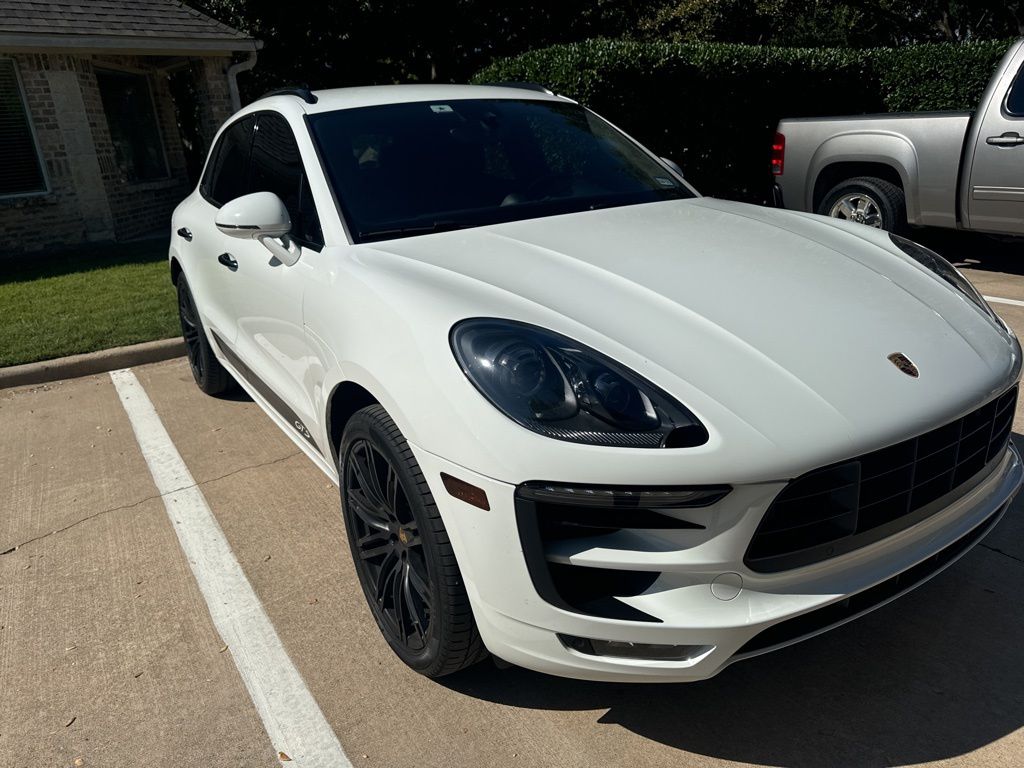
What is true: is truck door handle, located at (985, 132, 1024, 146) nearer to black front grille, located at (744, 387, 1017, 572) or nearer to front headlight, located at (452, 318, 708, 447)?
black front grille, located at (744, 387, 1017, 572)

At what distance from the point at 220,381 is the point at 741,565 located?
12.8 ft

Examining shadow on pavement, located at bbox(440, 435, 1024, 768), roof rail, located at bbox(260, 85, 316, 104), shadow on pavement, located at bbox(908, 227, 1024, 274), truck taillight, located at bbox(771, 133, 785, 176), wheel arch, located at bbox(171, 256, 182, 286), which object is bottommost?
shadow on pavement, located at bbox(908, 227, 1024, 274)

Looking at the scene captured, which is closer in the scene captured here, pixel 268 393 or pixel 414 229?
pixel 414 229

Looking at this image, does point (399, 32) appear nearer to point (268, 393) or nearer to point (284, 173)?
point (284, 173)

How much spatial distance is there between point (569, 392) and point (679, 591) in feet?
1.72

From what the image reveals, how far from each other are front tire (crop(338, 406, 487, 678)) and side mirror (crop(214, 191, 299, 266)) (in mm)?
839

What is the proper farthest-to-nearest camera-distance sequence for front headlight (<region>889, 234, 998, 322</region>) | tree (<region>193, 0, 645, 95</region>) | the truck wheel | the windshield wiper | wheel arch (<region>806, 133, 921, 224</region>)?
1. tree (<region>193, 0, 645, 95</region>)
2. the truck wheel
3. wheel arch (<region>806, 133, 921, 224</region>)
4. the windshield wiper
5. front headlight (<region>889, 234, 998, 322</region>)

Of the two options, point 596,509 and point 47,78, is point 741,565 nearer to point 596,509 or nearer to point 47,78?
point 596,509

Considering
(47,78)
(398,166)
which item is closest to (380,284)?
(398,166)

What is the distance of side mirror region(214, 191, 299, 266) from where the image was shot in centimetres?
296

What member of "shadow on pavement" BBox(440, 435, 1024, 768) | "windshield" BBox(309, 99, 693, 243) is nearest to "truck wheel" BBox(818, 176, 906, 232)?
"windshield" BBox(309, 99, 693, 243)

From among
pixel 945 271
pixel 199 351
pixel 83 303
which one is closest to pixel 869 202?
pixel 945 271

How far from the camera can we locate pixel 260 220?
2.95 m

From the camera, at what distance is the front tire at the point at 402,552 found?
7.21 feet
